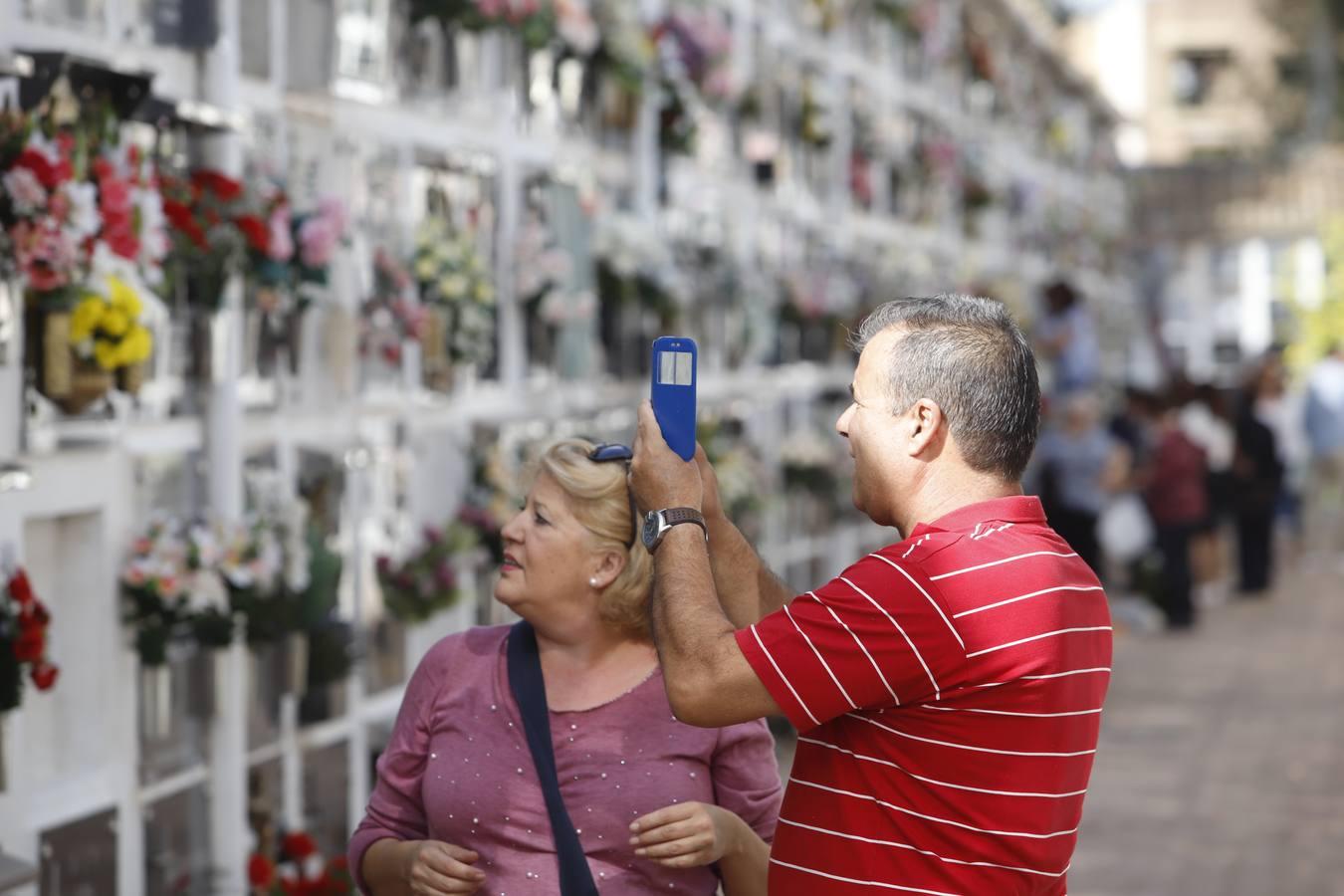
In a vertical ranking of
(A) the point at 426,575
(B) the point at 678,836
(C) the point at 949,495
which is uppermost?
(C) the point at 949,495

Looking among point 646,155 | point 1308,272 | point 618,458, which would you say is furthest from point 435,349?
point 1308,272

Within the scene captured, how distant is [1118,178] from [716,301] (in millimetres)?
14053

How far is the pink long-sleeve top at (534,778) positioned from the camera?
272cm

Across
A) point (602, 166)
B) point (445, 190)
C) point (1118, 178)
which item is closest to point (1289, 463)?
point (1118, 178)

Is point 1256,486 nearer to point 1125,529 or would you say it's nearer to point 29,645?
Answer: point 1125,529

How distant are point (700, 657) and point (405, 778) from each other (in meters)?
0.74

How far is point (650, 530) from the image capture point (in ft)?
7.93

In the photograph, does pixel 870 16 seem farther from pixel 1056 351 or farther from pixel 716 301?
pixel 716 301

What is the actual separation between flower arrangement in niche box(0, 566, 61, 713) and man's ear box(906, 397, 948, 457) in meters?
1.87

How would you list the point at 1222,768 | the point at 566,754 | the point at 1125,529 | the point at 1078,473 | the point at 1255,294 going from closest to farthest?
the point at 566,754
the point at 1222,768
the point at 1078,473
the point at 1125,529
the point at 1255,294

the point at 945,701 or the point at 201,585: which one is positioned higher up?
the point at 945,701

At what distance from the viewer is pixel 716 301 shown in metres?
7.74

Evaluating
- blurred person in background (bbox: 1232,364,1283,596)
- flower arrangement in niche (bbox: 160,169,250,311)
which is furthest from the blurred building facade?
flower arrangement in niche (bbox: 160,169,250,311)

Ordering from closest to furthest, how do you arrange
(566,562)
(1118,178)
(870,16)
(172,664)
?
1. (566,562)
2. (172,664)
3. (870,16)
4. (1118,178)
